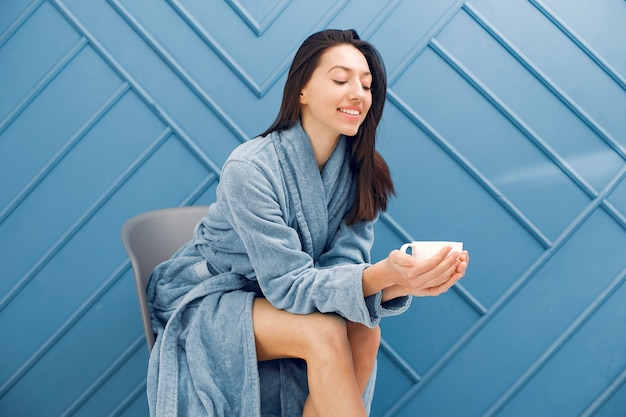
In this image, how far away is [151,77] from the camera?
227 centimetres

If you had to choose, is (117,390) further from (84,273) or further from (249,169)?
(249,169)

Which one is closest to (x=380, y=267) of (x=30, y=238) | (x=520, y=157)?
(x=520, y=157)

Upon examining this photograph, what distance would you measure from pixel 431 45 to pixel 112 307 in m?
1.21

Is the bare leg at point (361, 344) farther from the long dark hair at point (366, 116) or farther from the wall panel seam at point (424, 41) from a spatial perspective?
the wall panel seam at point (424, 41)

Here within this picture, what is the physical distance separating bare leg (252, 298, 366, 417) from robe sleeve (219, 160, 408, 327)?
27 mm

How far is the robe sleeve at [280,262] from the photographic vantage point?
5.20 ft

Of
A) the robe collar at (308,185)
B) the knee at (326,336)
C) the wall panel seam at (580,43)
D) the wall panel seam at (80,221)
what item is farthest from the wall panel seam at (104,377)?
the wall panel seam at (580,43)

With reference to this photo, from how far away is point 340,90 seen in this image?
175 centimetres

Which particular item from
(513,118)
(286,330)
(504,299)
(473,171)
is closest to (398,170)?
(473,171)

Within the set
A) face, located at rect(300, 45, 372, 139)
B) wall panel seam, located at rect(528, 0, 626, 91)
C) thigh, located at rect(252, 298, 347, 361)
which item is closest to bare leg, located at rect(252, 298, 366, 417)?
thigh, located at rect(252, 298, 347, 361)

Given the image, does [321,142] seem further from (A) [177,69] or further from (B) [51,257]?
(B) [51,257]

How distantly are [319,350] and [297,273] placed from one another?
17cm

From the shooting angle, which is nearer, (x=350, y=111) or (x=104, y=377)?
(x=350, y=111)

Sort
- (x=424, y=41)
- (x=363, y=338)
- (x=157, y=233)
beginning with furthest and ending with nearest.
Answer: (x=424, y=41)
(x=157, y=233)
(x=363, y=338)
